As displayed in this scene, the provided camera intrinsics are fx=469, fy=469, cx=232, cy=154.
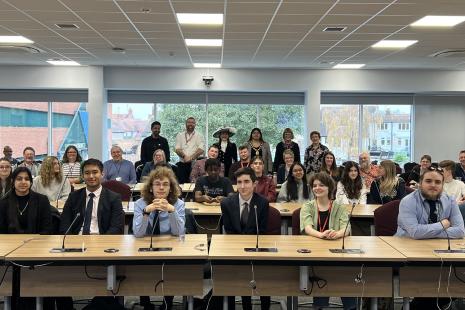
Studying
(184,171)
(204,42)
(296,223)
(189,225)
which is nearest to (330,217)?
(296,223)

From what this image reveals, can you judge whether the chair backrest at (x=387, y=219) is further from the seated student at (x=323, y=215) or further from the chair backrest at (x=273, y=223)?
the chair backrest at (x=273, y=223)

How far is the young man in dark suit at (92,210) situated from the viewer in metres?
3.87

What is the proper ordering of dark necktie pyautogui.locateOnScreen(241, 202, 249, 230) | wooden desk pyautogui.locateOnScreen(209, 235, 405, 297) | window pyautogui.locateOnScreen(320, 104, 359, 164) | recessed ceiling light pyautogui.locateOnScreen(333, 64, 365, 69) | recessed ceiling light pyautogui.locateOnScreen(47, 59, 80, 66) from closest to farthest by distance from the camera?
1. wooden desk pyautogui.locateOnScreen(209, 235, 405, 297)
2. dark necktie pyautogui.locateOnScreen(241, 202, 249, 230)
3. recessed ceiling light pyautogui.locateOnScreen(47, 59, 80, 66)
4. recessed ceiling light pyautogui.locateOnScreen(333, 64, 365, 69)
5. window pyautogui.locateOnScreen(320, 104, 359, 164)

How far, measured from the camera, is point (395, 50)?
8.46 metres

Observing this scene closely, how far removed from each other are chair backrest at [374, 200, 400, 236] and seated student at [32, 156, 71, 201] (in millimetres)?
3703

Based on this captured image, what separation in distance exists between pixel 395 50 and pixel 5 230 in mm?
7108

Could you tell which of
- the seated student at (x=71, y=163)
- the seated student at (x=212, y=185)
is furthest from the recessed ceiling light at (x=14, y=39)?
the seated student at (x=212, y=185)

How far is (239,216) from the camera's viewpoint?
13.0 feet

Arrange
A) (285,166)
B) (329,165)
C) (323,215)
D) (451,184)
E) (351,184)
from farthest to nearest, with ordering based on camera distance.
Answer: (285,166) → (329,165) → (451,184) → (351,184) → (323,215)

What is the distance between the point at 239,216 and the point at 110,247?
Result: 3.89 feet

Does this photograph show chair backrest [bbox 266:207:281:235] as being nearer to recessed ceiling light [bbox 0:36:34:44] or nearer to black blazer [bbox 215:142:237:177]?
black blazer [bbox 215:142:237:177]

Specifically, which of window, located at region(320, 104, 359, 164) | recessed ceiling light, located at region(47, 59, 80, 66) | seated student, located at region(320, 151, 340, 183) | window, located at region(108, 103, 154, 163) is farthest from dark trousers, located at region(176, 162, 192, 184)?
window, located at region(320, 104, 359, 164)

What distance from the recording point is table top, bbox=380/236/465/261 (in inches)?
118

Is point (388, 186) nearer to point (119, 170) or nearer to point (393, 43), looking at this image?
point (393, 43)
